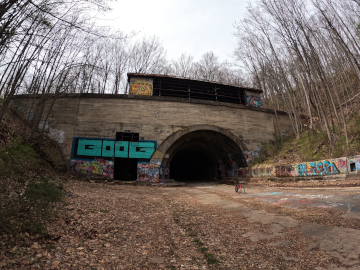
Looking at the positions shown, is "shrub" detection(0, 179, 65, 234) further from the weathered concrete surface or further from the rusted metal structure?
the rusted metal structure

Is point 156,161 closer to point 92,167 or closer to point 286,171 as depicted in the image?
point 92,167

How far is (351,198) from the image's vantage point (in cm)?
668

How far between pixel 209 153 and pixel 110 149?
1074cm

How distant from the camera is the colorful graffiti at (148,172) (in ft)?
51.2

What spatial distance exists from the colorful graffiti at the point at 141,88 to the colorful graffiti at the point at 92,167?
21.1 ft

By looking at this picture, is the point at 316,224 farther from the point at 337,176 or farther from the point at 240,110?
the point at 240,110

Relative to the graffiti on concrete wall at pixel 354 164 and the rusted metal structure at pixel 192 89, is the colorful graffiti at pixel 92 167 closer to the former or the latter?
the rusted metal structure at pixel 192 89

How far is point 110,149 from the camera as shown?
15578 mm

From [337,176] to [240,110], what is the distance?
9538 mm

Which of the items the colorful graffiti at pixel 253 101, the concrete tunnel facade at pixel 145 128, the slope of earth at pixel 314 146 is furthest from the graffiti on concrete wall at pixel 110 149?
the colorful graffiti at pixel 253 101

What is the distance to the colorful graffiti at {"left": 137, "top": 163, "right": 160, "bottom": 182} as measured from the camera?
15.6 metres

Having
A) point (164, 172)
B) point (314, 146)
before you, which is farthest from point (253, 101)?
point (164, 172)

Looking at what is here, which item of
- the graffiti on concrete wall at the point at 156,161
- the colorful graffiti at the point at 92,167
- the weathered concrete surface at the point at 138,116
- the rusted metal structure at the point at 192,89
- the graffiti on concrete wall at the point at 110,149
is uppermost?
the rusted metal structure at the point at 192,89

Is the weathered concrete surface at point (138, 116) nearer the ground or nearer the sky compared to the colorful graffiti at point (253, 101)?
nearer the ground
